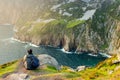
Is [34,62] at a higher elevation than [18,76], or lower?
higher

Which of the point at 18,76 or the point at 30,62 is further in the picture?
A: the point at 30,62

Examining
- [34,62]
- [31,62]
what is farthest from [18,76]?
[34,62]

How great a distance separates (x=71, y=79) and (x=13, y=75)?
12.7 meters

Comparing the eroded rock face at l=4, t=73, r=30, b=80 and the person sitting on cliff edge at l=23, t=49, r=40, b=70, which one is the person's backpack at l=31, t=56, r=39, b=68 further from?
the eroded rock face at l=4, t=73, r=30, b=80

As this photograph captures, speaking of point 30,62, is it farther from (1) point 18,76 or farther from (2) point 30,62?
(1) point 18,76

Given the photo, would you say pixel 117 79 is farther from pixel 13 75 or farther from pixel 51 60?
pixel 51 60

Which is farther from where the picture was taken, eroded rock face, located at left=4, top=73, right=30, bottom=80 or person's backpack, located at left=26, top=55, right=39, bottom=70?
person's backpack, located at left=26, top=55, right=39, bottom=70

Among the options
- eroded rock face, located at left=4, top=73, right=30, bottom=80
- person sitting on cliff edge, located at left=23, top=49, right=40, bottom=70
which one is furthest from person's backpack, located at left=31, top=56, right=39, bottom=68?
eroded rock face, located at left=4, top=73, right=30, bottom=80

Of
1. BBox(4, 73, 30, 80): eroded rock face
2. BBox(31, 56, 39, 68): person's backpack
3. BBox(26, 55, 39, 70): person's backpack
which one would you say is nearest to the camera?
BBox(4, 73, 30, 80): eroded rock face

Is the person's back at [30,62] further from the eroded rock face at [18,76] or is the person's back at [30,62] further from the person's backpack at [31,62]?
the eroded rock face at [18,76]

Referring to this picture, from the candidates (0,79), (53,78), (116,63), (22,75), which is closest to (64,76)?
(53,78)

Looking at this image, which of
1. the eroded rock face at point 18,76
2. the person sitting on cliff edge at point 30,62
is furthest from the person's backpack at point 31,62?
the eroded rock face at point 18,76

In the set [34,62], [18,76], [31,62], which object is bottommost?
[18,76]

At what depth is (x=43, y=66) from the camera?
73.6m
